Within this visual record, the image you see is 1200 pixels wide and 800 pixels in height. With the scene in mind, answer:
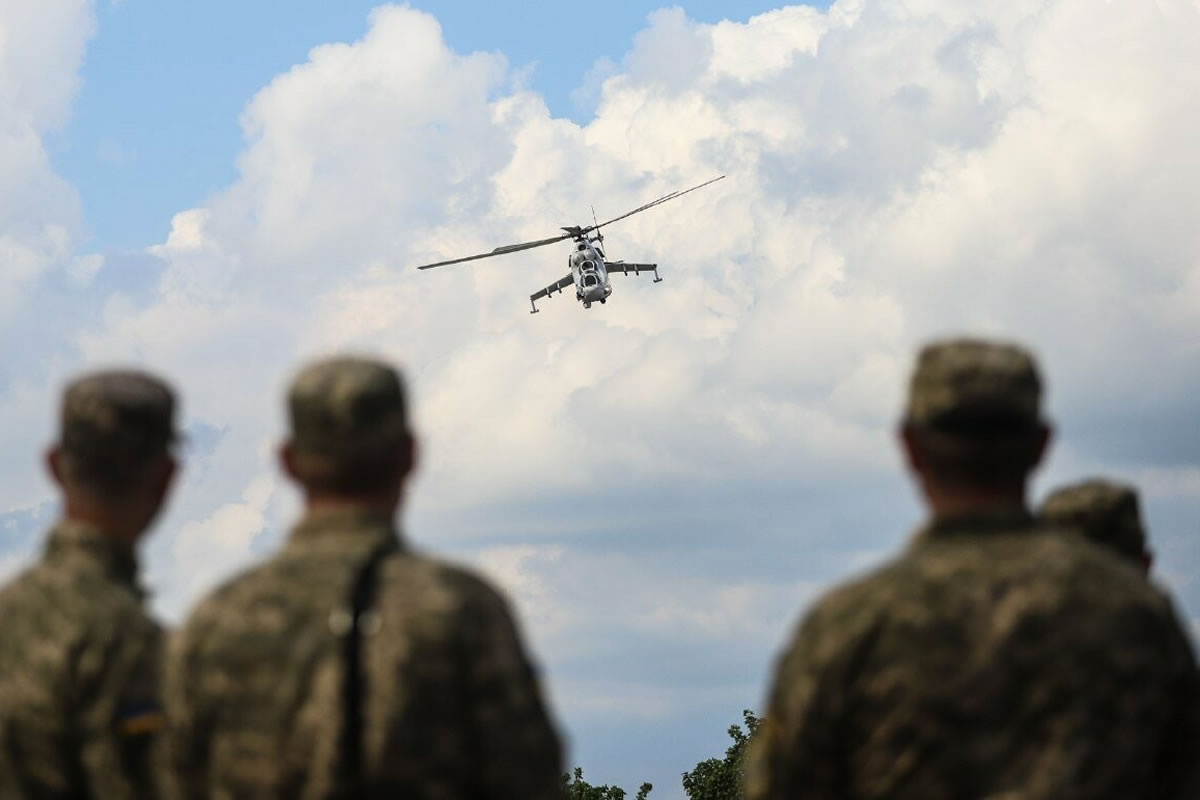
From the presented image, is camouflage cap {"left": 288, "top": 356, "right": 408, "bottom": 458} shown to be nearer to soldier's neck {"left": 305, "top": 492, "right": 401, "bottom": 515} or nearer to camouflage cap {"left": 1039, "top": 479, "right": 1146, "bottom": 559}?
soldier's neck {"left": 305, "top": 492, "right": 401, "bottom": 515}

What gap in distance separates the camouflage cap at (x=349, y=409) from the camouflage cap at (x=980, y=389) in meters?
1.55

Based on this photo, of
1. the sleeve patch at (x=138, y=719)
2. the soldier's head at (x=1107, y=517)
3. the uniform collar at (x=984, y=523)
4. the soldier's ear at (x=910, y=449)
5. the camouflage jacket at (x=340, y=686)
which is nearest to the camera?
the camouflage jacket at (x=340, y=686)

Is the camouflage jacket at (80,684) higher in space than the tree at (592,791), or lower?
lower

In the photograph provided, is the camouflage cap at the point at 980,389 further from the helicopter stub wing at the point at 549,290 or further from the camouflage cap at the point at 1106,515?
the helicopter stub wing at the point at 549,290

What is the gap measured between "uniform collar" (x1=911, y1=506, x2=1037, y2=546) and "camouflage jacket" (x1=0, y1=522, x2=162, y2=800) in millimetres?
2487

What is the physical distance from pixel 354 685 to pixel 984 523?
1875mm

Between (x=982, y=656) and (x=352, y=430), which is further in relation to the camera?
(x=352, y=430)

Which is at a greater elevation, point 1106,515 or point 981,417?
point 1106,515

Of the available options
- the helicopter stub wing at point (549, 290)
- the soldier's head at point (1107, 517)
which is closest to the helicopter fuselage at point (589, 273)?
the helicopter stub wing at point (549, 290)

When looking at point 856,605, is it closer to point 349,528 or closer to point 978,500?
point 978,500

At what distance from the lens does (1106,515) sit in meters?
9.38

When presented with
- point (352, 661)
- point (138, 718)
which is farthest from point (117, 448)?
point (352, 661)

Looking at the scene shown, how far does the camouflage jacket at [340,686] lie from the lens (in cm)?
644

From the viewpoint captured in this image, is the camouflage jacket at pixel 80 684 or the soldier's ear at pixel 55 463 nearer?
the camouflage jacket at pixel 80 684
